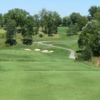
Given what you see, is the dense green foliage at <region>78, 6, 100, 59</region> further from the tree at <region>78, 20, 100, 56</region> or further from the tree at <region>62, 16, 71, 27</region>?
the tree at <region>62, 16, 71, 27</region>

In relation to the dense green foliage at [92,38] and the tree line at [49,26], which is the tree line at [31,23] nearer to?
the tree line at [49,26]

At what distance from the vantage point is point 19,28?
117688mm

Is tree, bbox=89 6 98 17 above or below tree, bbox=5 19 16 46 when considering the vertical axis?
above

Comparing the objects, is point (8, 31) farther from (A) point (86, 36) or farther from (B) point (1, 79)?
(B) point (1, 79)

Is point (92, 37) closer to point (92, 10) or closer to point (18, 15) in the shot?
point (18, 15)

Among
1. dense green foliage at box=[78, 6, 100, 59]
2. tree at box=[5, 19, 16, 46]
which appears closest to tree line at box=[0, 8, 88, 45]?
tree at box=[5, 19, 16, 46]

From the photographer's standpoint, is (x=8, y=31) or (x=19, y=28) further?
(x=19, y=28)

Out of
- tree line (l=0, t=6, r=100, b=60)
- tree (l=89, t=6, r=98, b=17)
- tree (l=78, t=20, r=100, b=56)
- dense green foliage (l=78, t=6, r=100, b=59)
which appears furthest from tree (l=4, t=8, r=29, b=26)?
tree (l=78, t=20, r=100, b=56)

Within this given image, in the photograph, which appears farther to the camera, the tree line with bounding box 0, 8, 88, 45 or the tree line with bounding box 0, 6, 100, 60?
the tree line with bounding box 0, 8, 88, 45

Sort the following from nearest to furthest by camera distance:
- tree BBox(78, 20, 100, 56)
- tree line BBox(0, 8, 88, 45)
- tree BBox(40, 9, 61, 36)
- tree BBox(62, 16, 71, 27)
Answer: tree BBox(78, 20, 100, 56) → tree line BBox(0, 8, 88, 45) → tree BBox(40, 9, 61, 36) → tree BBox(62, 16, 71, 27)

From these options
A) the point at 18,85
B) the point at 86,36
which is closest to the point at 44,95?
the point at 18,85

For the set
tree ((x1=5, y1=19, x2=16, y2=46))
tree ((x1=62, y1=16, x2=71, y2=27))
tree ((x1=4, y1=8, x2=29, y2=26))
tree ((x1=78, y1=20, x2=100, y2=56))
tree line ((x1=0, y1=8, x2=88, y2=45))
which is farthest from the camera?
tree ((x1=62, y1=16, x2=71, y2=27))

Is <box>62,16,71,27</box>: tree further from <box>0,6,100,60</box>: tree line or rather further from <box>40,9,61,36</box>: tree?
<box>40,9,61,36</box>: tree

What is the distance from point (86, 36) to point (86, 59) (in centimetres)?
1058
